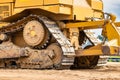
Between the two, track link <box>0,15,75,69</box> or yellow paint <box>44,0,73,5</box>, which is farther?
yellow paint <box>44,0,73,5</box>

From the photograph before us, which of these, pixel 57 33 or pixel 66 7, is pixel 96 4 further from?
pixel 57 33

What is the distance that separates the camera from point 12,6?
17.9m

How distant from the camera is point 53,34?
1577 centimetres

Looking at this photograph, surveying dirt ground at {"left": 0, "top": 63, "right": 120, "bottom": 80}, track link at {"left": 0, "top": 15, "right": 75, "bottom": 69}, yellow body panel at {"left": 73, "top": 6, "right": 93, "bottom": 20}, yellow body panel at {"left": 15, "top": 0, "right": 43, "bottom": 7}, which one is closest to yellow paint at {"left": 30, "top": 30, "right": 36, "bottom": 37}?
track link at {"left": 0, "top": 15, "right": 75, "bottom": 69}

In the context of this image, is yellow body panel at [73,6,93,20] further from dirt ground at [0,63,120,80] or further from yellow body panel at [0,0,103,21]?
dirt ground at [0,63,120,80]

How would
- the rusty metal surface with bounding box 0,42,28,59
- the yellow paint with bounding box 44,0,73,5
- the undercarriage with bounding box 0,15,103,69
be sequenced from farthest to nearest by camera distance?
the rusty metal surface with bounding box 0,42,28,59 → the yellow paint with bounding box 44,0,73,5 → the undercarriage with bounding box 0,15,103,69

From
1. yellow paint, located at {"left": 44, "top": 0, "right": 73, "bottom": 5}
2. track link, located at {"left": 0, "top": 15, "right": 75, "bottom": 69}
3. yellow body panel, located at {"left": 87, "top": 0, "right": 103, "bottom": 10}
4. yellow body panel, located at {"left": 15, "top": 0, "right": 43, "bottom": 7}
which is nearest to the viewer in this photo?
track link, located at {"left": 0, "top": 15, "right": 75, "bottom": 69}

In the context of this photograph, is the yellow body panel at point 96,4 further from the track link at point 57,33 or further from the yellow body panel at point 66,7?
the track link at point 57,33

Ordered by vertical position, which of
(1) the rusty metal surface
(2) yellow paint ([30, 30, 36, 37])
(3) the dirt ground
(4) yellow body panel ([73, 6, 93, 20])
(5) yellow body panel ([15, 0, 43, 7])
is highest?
(5) yellow body panel ([15, 0, 43, 7])

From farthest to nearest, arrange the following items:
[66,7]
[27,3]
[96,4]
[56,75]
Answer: [96,4] < [27,3] < [66,7] < [56,75]

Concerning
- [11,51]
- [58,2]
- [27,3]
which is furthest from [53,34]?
[27,3]

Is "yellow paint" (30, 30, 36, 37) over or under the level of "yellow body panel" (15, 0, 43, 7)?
under

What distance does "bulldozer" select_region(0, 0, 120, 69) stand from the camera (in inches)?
610

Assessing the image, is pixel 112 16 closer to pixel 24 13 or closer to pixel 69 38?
pixel 69 38
